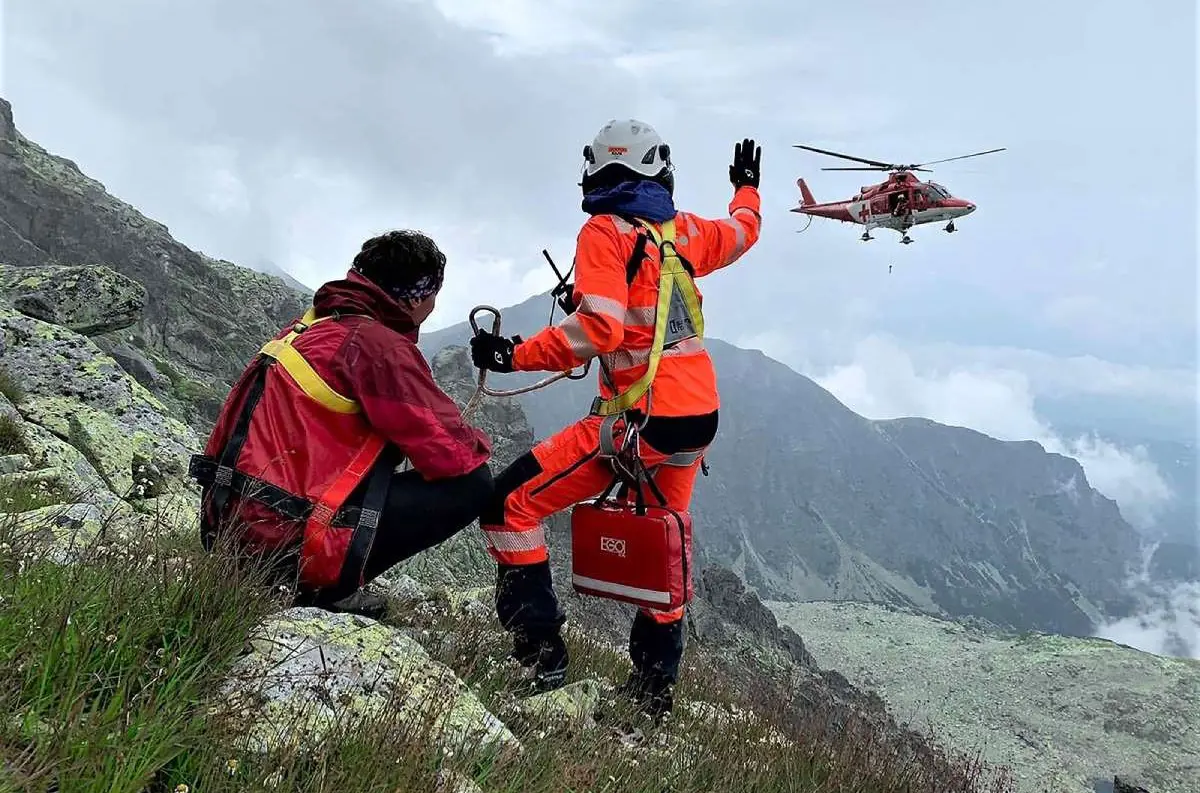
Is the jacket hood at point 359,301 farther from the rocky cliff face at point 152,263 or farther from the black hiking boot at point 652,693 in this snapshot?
the rocky cliff face at point 152,263

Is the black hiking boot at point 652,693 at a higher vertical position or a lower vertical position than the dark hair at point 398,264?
lower

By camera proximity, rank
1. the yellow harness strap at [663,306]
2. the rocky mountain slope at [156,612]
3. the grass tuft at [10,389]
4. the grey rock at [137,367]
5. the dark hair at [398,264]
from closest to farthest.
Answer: the rocky mountain slope at [156,612] < the dark hair at [398,264] < the yellow harness strap at [663,306] < the grass tuft at [10,389] < the grey rock at [137,367]

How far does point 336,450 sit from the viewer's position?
3545 millimetres

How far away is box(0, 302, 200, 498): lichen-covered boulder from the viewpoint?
8461 mm

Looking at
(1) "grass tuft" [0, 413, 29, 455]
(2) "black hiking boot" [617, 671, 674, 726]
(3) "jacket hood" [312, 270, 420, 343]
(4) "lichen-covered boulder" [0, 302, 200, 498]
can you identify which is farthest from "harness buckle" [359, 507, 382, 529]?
(4) "lichen-covered boulder" [0, 302, 200, 498]

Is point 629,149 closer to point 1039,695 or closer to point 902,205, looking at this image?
point 902,205

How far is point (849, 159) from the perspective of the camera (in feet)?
98.0

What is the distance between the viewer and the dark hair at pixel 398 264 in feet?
12.8

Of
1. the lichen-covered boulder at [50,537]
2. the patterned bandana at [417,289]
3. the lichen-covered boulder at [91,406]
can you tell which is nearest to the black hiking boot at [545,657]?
the patterned bandana at [417,289]

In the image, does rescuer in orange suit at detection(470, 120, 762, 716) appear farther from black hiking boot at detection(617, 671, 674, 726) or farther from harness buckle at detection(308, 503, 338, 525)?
harness buckle at detection(308, 503, 338, 525)

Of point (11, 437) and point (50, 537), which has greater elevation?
point (11, 437)

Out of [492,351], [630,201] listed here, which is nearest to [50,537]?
[492,351]

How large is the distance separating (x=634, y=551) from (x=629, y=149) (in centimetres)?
256

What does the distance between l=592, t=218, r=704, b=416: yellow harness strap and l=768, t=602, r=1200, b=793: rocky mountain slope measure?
84.6 meters
